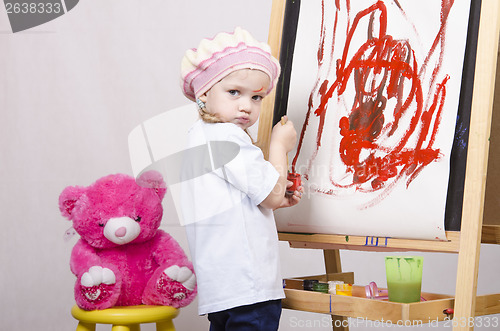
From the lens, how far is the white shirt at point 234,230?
1362mm

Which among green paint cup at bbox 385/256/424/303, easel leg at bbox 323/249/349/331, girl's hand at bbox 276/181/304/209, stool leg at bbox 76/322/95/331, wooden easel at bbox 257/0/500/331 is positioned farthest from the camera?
easel leg at bbox 323/249/349/331

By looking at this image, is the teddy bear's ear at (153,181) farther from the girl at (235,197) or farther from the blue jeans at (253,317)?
the blue jeans at (253,317)

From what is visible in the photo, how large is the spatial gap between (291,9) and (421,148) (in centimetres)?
54

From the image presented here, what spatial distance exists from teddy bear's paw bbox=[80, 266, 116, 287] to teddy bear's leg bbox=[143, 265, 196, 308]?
0.11m

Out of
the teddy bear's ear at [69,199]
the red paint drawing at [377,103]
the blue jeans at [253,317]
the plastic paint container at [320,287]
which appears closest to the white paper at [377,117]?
the red paint drawing at [377,103]

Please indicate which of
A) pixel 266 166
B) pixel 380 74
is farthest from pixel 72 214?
pixel 380 74

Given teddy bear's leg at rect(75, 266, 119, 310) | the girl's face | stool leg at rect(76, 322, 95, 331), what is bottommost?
stool leg at rect(76, 322, 95, 331)

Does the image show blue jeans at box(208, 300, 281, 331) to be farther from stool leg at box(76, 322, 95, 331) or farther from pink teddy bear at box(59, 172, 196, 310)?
stool leg at box(76, 322, 95, 331)

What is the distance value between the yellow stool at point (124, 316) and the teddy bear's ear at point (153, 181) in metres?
0.32

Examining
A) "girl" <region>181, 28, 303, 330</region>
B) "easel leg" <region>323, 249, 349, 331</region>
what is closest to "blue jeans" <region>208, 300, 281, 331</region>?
"girl" <region>181, 28, 303, 330</region>

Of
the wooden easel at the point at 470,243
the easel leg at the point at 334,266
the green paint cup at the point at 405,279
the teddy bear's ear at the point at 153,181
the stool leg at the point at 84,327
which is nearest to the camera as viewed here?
the wooden easel at the point at 470,243

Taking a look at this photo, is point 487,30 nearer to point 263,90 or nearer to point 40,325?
point 263,90

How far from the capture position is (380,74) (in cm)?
146

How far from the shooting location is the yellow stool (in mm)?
1507
